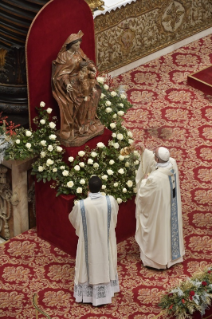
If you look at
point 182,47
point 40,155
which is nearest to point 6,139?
point 40,155

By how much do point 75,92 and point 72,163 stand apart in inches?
32.0

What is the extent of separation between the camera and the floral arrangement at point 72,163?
35.8 ft

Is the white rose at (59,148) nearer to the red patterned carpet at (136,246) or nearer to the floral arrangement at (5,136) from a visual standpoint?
the floral arrangement at (5,136)

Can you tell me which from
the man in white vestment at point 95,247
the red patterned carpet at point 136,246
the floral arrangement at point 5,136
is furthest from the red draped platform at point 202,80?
the man in white vestment at point 95,247

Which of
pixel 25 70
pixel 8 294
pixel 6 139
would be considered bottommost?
pixel 8 294

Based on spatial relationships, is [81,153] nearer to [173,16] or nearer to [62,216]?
[62,216]

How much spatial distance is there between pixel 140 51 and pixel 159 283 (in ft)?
18.2

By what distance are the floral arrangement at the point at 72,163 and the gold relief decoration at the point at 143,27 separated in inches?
141

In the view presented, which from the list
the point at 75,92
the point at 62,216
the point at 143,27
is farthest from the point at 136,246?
the point at 143,27

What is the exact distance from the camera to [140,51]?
1534 centimetres

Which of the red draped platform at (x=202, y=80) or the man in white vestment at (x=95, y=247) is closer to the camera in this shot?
the man in white vestment at (x=95, y=247)

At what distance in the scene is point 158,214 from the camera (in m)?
10.7

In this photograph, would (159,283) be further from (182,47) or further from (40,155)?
(182,47)

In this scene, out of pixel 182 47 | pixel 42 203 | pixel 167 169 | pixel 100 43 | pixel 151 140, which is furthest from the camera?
pixel 182 47
